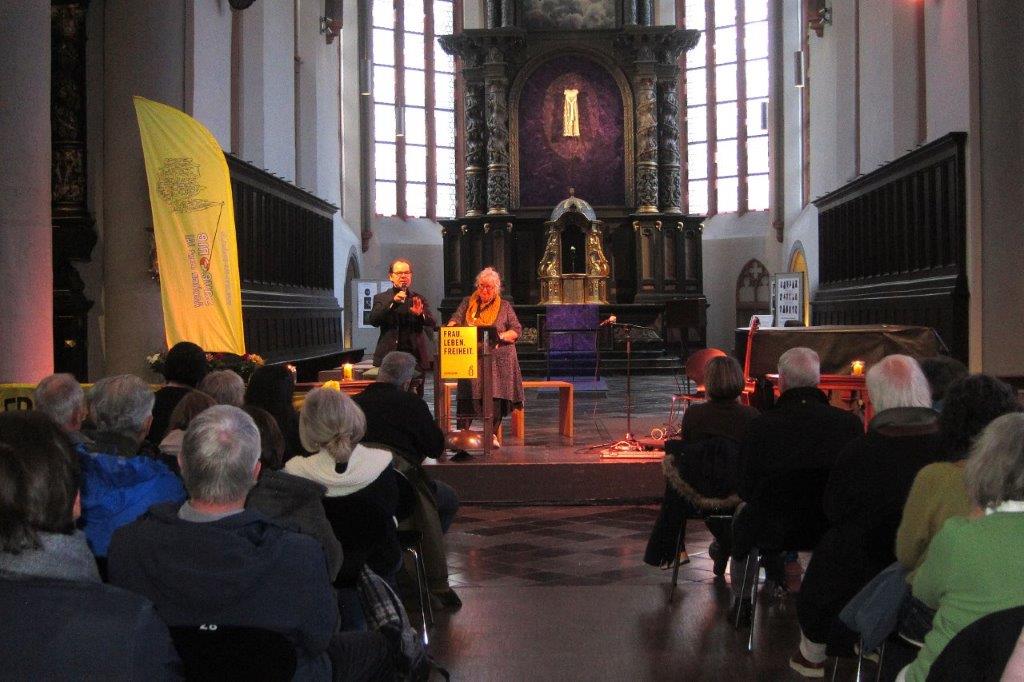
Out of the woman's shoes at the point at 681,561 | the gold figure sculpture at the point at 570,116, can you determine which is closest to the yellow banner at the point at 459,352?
the woman's shoes at the point at 681,561

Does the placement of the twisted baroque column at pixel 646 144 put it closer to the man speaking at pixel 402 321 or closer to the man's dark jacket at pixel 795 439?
the man speaking at pixel 402 321

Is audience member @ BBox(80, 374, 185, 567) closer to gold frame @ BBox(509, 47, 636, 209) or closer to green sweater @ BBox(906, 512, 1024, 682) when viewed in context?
green sweater @ BBox(906, 512, 1024, 682)

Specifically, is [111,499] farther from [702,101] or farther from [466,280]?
[702,101]

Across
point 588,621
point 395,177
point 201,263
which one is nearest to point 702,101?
point 395,177

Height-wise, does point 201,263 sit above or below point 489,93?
below

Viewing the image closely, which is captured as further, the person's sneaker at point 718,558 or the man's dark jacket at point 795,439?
the person's sneaker at point 718,558

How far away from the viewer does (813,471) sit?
474cm

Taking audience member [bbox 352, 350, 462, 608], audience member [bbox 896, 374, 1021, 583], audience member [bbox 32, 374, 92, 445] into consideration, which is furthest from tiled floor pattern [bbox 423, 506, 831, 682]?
audience member [bbox 32, 374, 92, 445]

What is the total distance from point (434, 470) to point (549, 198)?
1688 centimetres

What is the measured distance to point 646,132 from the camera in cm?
2434

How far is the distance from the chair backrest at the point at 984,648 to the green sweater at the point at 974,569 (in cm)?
25

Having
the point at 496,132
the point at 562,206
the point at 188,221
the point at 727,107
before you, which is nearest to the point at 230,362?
the point at 188,221

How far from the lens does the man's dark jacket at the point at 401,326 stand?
8984mm

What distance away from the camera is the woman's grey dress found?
31.0 feet
